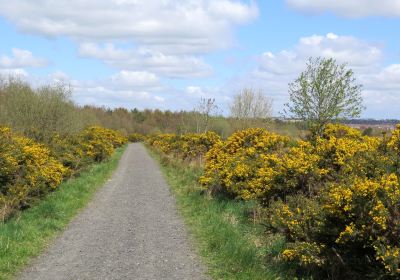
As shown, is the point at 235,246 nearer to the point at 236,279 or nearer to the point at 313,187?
the point at 236,279

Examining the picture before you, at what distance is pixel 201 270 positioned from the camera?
7.69 m

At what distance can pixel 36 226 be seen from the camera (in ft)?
33.8

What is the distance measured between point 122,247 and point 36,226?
245 cm

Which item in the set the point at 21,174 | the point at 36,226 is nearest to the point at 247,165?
the point at 36,226

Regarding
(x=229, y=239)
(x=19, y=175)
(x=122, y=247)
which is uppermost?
(x=19, y=175)

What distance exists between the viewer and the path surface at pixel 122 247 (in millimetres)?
7473

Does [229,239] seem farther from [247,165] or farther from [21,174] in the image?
[21,174]

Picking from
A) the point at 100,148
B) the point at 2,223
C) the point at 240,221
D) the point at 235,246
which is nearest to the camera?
the point at 235,246

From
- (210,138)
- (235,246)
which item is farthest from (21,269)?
(210,138)

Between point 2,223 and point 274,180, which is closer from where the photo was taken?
point 274,180

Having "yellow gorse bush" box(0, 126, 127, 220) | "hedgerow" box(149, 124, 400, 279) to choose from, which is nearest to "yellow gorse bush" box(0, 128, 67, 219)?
"yellow gorse bush" box(0, 126, 127, 220)

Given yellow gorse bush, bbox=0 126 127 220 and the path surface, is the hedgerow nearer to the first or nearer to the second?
the path surface

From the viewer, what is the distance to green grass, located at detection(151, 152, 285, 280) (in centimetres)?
735

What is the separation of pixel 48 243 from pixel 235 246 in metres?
3.84
